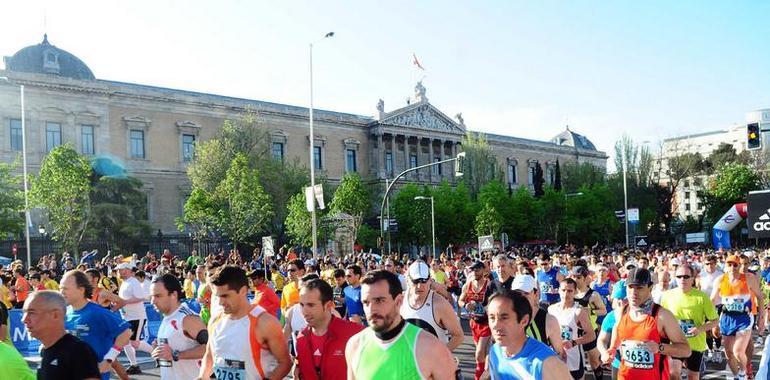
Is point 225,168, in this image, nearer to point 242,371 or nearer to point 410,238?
point 410,238

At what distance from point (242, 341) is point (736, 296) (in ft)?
27.1

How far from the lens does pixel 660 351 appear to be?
6195 millimetres

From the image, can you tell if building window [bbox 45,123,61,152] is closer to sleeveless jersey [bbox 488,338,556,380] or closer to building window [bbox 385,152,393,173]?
building window [bbox 385,152,393,173]

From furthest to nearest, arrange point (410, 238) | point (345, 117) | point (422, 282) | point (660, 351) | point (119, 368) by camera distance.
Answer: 1. point (345, 117)
2. point (410, 238)
3. point (119, 368)
4. point (422, 282)
5. point (660, 351)

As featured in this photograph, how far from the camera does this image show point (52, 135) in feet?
172

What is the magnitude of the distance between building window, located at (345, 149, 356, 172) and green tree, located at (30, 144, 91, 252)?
36.1 metres

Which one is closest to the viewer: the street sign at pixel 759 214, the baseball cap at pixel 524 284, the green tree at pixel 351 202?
the baseball cap at pixel 524 284

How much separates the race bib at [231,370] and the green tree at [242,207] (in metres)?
36.4

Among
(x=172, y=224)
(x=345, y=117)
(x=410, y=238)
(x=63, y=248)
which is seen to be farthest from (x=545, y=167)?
(x=63, y=248)

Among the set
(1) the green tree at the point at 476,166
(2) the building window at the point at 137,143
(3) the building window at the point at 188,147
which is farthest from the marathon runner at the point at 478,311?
(1) the green tree at the point at 476,166

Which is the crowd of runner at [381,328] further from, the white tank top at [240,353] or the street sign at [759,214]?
the street sign at [759,214]

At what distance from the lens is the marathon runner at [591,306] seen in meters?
9.10

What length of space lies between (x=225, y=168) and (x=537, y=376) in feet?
154

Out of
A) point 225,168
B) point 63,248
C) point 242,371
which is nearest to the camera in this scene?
point 242,371
